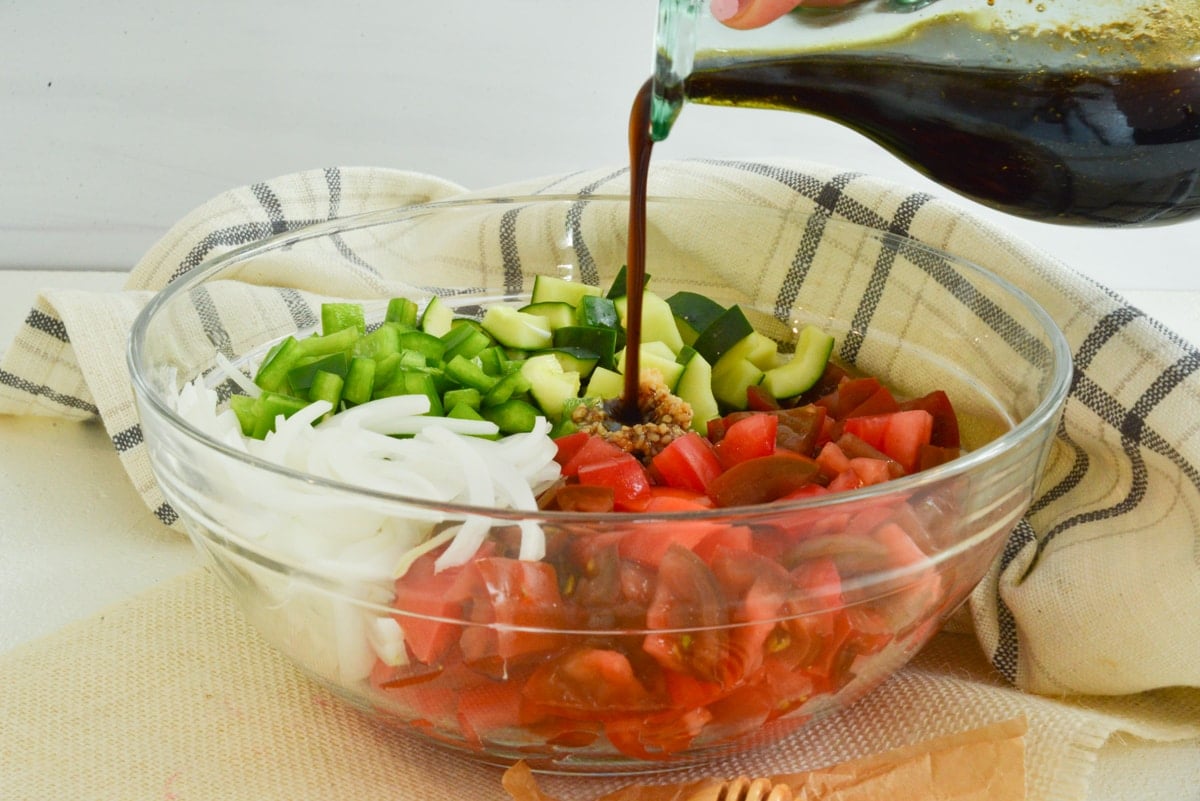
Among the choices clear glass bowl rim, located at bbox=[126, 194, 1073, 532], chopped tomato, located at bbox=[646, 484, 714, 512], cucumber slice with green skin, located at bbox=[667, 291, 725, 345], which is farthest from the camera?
cucumber slice with green skin, located at bbox=[667, 291, 725, 345]

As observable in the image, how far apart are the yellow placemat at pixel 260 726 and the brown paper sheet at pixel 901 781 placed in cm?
7

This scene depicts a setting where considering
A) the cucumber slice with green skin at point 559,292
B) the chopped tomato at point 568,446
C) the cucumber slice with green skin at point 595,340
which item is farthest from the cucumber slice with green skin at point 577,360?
the chopped tomato at point 568,446

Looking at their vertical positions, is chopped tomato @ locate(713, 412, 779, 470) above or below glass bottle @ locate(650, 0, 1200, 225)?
below

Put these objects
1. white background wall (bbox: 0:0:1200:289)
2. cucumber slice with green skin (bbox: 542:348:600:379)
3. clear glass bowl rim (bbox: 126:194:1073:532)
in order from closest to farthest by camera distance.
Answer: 1. clear glass bowl rim (bbox: 126:194:1073:532)
2. cucumber slice with green skin (bbox: 542:348:600:379)
3. white background wall (bbox: 0:0:1200:289)

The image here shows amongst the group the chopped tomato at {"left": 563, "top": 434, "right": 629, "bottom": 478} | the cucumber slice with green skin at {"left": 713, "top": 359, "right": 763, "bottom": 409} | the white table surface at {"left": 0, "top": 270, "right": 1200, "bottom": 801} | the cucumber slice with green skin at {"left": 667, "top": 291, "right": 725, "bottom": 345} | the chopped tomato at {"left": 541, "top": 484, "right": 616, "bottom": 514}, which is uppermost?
the chopped tomato at {"left": 541, "top": 484, "right": 616, "bottom": 514}

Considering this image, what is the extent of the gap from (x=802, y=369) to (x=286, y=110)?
45.7 inches

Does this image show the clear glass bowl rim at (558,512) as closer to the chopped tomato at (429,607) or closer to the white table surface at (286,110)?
the chopped tomato at (429,607)

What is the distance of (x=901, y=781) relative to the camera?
35.7 inches

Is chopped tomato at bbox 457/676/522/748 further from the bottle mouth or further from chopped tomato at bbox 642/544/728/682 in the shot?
the bottle mouth

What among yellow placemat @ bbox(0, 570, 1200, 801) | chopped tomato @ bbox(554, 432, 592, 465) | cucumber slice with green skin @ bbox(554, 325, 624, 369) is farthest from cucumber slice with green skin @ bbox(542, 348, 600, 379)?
yellow placemat @ bbox(0, 570, 1200, 801)

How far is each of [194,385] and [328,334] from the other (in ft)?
0.48

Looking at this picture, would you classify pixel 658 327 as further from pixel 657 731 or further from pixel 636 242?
pixel 657 731

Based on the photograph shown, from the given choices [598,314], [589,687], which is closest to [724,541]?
[589,687]

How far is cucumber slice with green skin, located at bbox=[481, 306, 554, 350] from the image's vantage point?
1.33 m
